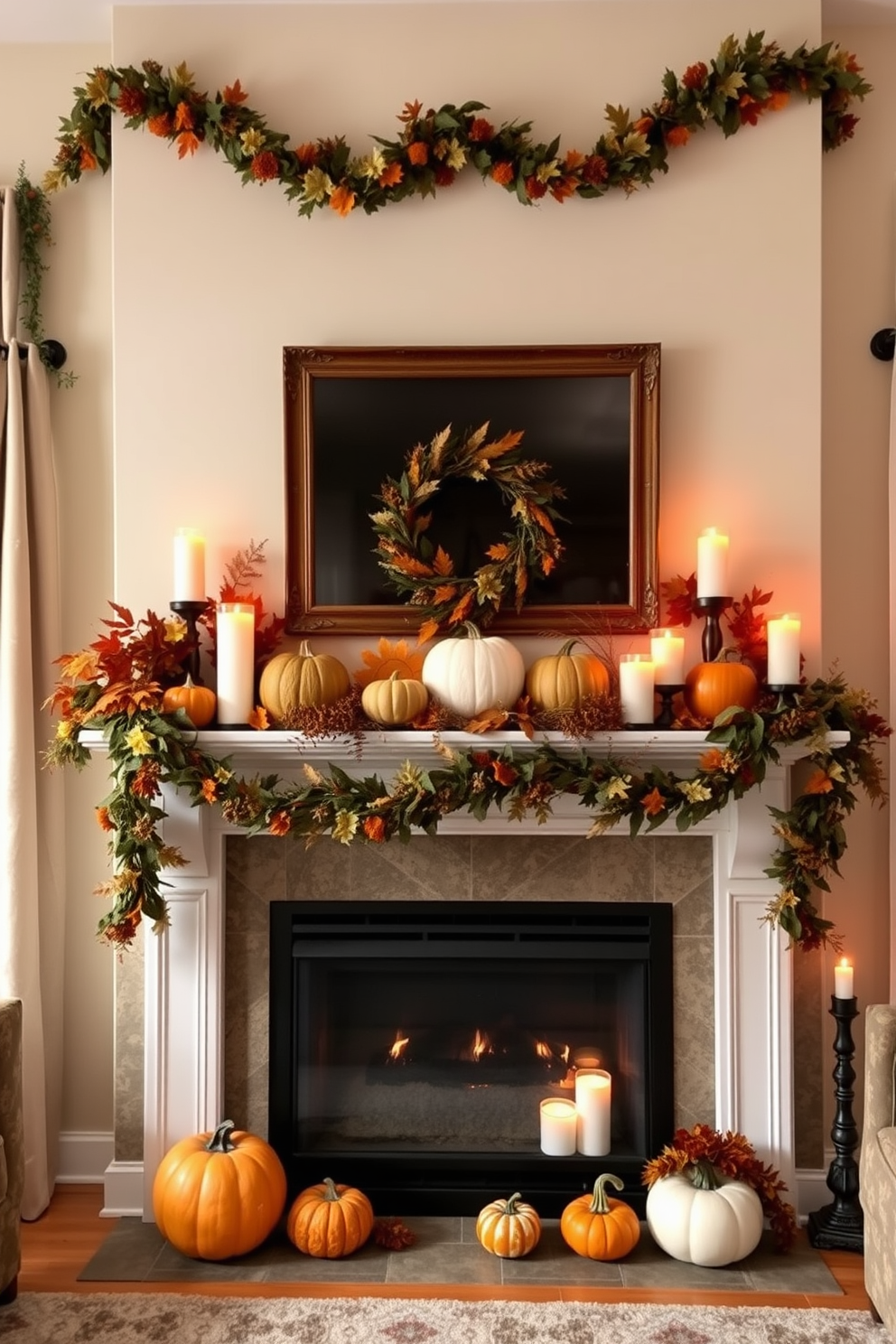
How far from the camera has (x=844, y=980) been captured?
8.94 feet

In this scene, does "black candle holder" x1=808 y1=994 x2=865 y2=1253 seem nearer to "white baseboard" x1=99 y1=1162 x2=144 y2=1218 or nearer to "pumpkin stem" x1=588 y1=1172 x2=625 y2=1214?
"pumpkin stem" x1=588 y1=1172 x2=625 y2=1214

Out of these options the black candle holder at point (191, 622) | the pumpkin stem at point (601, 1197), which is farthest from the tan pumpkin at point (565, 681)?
the pumpkin stem at point (601, 1197)

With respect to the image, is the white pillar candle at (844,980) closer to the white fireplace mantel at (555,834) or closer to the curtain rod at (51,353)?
the white fireplace mantel at (555,834)

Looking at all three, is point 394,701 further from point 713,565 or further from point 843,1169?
point 843,1169

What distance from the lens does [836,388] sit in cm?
303

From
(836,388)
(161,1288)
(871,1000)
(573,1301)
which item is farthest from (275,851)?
(836,388)

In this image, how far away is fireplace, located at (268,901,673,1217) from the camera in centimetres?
287

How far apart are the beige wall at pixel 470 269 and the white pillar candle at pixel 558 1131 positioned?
4.28 ft

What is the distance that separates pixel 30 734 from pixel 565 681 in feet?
4.67

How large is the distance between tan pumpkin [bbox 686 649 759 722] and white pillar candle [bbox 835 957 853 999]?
678 mm

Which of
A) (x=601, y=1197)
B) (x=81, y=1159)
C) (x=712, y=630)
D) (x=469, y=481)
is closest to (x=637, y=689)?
(x=712, y=630)

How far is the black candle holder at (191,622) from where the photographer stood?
274cm

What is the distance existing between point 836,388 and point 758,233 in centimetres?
47

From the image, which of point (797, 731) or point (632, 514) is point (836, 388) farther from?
point (797, 731)
